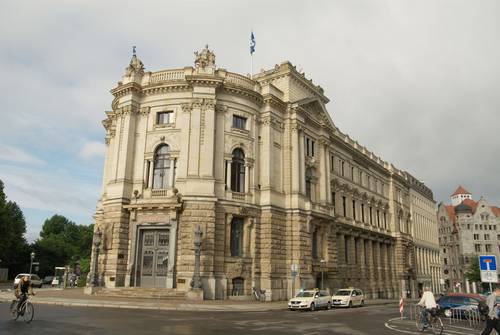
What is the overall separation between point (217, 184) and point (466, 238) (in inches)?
3652

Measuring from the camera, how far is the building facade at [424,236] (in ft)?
244

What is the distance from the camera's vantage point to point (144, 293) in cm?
3197

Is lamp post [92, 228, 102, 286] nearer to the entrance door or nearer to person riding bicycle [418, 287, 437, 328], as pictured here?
the entrance door

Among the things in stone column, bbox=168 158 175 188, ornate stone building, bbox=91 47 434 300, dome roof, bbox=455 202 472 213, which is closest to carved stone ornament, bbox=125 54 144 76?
ornate stone building, bbox=91 47 434 300

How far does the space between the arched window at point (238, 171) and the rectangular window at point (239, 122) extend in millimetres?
2233

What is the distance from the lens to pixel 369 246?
190 feet

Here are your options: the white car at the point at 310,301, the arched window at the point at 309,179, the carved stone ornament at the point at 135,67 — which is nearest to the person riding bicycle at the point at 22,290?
the white car at the point at 310,301

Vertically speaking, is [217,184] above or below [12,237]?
above

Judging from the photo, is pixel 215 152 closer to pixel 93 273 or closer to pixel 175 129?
pixel 175 129

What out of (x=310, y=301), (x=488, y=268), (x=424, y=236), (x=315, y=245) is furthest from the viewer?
(x=424, y=236)

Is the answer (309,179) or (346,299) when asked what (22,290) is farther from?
(309,179)

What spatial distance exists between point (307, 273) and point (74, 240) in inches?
3257

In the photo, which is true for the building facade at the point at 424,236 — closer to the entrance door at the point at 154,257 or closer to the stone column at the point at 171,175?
the entrance door at the point at 154,257

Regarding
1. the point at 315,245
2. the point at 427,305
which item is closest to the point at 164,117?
the point at 315,245
